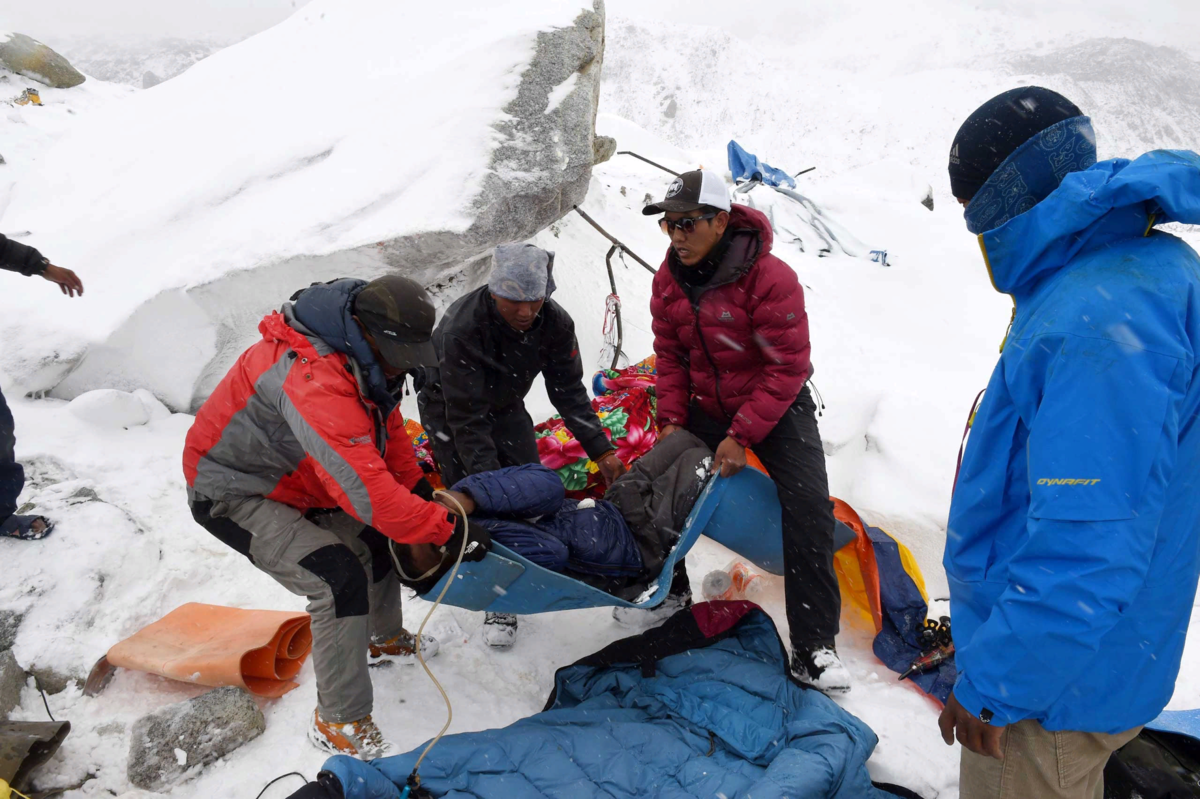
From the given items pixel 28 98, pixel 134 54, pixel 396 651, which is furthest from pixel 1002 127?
pixel 134 54

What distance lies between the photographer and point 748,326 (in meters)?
2.74

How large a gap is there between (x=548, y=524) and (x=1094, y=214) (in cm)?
188

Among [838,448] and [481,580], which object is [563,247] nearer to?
[838,448]

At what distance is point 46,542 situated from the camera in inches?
120

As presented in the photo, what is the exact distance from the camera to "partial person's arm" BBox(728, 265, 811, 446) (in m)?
2.67

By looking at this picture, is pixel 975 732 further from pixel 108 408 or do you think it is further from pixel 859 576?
pixel 108 408

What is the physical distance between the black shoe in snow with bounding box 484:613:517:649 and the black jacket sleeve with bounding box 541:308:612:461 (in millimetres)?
868

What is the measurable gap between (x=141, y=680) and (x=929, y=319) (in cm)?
763

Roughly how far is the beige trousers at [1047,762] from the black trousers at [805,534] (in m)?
1.30

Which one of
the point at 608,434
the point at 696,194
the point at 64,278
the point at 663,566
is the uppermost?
the point at 696,194

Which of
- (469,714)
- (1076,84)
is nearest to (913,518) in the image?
(469,714)

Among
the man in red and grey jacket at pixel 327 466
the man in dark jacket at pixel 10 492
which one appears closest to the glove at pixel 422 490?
the man in red and grey jacket at pixel 327 466

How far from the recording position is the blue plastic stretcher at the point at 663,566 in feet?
7.57

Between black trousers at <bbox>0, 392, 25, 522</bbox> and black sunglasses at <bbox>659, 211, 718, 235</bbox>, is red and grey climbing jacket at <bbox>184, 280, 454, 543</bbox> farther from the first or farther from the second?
black trousers at <bbox>0, 392, 25, 522</bbox>
